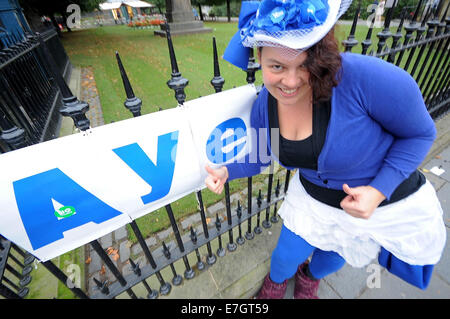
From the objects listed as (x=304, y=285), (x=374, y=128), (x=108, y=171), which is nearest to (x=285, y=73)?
(x=374, y=128)

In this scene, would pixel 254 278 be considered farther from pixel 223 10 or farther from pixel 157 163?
pixel 223 10

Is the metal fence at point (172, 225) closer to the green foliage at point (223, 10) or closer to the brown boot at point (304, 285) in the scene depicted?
the brown boot at point (304, 285)

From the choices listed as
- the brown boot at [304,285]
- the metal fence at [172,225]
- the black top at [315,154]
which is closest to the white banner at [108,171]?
the metal fence at [172,225]

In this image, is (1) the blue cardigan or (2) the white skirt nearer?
(1) the blue cardigan

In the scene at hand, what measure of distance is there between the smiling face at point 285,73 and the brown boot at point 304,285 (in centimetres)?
168

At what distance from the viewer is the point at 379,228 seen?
1.42 meters

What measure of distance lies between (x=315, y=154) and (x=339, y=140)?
15cm

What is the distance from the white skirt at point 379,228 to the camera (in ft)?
4.46

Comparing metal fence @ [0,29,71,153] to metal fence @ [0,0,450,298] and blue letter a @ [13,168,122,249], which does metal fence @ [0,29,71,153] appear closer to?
metal fence @ [0,0,450,298]

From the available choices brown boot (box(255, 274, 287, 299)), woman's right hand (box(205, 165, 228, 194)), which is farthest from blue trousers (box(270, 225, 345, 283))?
woman's right hand (box(205, 165, 228, 194))

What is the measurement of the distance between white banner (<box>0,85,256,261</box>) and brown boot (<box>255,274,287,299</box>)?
1.26m

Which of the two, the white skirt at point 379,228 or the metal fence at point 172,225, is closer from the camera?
the metal fence at point 172,225

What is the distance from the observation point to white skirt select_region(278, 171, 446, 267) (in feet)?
4.46

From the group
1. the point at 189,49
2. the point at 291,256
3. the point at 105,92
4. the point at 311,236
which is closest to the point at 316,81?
the point at 311,236
